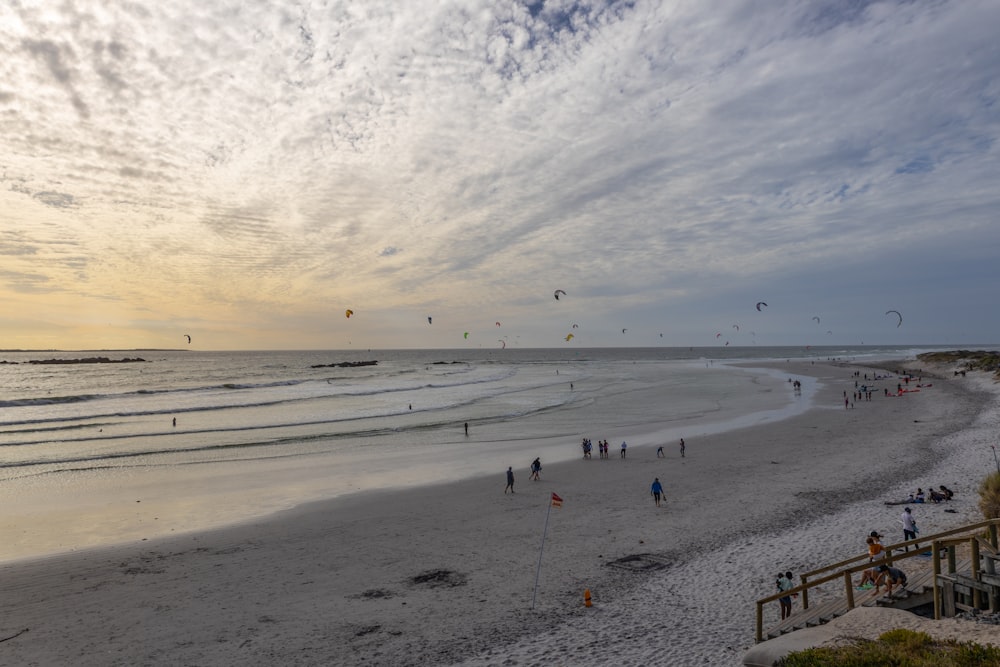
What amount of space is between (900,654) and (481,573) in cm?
998

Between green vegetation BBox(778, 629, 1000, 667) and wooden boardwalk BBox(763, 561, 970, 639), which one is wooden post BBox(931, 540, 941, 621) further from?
green vegetation BBox(778, 629, 1000, 667)

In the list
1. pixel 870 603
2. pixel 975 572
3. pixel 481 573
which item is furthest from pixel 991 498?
pixel 481 573

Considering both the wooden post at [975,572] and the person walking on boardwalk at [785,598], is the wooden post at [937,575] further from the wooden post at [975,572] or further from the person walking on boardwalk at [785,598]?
the person walking on boardwalk at [785,598]

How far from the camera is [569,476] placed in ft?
84.5

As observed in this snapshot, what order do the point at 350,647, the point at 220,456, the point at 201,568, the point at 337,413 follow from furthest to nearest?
1. the point at 337,413
2. the point at 220,456
3. the point at 201,568
4. the point at 350,647

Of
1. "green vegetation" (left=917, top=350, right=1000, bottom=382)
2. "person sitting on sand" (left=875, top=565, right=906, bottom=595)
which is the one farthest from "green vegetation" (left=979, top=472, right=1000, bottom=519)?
"green vegetation" (left=917, top=350, right=1000, bottom=382)

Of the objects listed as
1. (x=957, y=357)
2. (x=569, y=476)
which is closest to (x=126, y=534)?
(x=569, y=476)

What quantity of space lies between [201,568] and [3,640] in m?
4.36

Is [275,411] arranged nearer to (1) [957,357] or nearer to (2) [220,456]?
(2) [220,456]

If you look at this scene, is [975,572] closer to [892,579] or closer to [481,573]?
[892,579]

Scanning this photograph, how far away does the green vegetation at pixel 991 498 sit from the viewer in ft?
48.3

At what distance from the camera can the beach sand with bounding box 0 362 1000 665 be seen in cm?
1131

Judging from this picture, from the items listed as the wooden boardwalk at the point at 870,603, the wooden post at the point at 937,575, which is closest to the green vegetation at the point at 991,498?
the wooden boardwalk at the point at 870,603

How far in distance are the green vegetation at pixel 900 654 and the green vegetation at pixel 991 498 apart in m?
10.5
